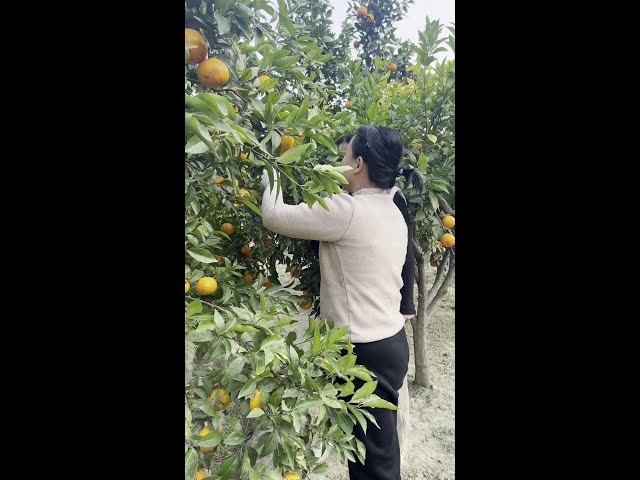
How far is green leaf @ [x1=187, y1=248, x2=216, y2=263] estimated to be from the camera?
687 mm

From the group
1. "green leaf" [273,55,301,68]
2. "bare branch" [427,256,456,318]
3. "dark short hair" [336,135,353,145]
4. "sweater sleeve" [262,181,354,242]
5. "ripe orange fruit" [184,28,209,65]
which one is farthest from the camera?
"bare branch" [427,256,456,318]

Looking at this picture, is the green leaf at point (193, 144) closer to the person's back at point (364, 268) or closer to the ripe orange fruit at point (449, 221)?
the person's back at point (364, 268)

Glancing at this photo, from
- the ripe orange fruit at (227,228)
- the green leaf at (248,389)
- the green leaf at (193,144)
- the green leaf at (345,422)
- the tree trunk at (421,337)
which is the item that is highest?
the green leaf at (193,144)

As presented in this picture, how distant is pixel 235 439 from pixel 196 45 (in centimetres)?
64

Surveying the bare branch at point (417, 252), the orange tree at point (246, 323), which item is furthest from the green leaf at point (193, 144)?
the bare branch at point (417, 252)

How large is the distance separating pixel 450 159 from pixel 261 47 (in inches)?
36.1

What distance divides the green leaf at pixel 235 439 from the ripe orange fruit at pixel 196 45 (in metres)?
0.62

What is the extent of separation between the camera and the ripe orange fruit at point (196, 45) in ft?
1.94

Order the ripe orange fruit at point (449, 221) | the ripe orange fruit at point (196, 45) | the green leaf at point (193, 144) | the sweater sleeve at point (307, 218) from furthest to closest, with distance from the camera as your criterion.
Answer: the ripe orange fruit at point (449, 221), the sweater sleeve at point (307, 218), the ripe orange fruit at point (196, 45), the green leaf at point (193, 144)

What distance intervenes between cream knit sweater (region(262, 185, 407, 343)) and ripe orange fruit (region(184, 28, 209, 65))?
1.56 ft

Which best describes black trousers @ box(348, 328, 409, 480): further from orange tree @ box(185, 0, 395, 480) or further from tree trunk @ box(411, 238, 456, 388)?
tree trunk @ box(411, 238, 456, 388)

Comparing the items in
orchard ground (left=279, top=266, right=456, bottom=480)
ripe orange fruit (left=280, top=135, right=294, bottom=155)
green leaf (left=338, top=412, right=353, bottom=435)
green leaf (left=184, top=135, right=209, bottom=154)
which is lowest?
orchard ground (left=279, top=266, right=456, bottom=480)

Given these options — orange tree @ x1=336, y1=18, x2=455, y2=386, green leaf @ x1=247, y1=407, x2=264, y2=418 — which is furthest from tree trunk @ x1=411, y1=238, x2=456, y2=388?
green leaf @ x1=247, y1=407, x2=264, y2=418

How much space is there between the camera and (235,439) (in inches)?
26.4
